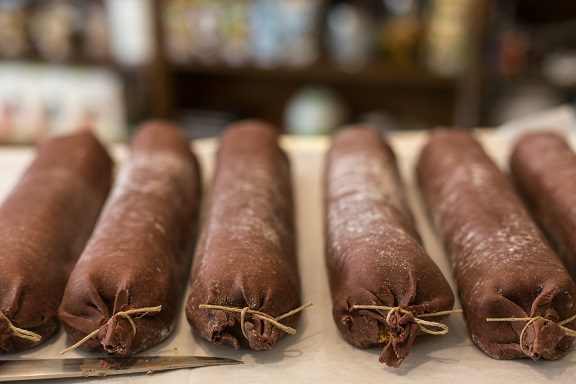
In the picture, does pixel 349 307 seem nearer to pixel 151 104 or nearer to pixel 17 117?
pixel 151 104

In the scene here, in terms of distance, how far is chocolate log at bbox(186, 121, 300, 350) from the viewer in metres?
1.09

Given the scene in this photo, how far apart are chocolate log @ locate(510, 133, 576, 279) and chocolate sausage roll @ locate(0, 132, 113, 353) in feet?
3.06

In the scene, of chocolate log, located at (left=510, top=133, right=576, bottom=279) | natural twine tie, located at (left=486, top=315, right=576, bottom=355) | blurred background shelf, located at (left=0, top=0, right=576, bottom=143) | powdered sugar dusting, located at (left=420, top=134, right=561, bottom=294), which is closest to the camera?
natural twine tie, located at (left=486, top=315, right=576, bottom=355)

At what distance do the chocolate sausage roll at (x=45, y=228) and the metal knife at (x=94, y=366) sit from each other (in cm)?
4

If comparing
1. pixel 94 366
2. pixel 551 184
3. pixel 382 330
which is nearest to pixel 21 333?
pixel 94 366

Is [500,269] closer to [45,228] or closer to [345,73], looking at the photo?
[45,228]

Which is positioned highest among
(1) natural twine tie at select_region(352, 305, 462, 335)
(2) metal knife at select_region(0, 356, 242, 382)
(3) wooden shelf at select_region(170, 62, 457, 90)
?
(1) natural twine tie at select_region(352, 305, 462, 335)

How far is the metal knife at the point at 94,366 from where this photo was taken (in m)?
1.09

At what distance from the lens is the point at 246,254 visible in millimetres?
1170

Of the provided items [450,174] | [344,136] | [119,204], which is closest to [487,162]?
[450,174]

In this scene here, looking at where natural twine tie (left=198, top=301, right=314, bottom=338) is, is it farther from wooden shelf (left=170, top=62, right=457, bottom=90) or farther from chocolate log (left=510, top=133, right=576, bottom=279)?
wooden shelf (left=170, top=62, right=457, bottom=90)

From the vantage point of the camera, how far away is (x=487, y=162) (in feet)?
5.01

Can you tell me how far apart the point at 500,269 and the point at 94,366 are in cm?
67

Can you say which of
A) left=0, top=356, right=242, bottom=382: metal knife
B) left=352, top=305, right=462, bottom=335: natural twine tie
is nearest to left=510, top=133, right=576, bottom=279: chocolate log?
left=352, top=305, right=462, bottom=335: natural twine tie
